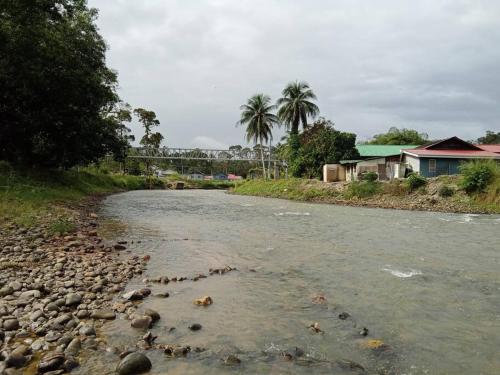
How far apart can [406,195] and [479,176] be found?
555cm

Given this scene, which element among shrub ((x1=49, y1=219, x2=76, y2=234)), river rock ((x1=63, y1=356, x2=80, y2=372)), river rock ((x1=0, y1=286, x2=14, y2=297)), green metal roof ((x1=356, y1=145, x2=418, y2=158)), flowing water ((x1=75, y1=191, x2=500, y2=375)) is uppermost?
green metal roof ((x1=356, y1=145, x2=418, y2=158))

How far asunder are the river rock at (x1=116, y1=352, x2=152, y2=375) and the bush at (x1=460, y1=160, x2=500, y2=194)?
101 feet

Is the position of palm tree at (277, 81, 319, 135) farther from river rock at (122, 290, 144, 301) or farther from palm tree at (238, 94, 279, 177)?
river rock at (122, 290, 144, 301)

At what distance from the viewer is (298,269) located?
10.5 meters

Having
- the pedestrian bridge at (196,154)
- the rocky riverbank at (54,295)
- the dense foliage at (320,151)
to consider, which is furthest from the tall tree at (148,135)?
the rocky riverbank at (54,295)

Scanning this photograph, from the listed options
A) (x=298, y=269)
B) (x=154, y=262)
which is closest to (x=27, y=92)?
(x=154, y=262)

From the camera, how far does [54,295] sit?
286 inches

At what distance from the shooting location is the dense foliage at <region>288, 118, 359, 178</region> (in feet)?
156

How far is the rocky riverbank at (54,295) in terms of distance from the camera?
5.24 metres

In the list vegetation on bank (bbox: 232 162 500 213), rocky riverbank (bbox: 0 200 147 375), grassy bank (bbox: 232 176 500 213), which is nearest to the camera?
rocky riverbank (bbox: 0 200 147 375)

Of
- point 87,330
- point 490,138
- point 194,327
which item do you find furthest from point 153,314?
point 490,138

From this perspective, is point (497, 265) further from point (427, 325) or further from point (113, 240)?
point (113, 240)

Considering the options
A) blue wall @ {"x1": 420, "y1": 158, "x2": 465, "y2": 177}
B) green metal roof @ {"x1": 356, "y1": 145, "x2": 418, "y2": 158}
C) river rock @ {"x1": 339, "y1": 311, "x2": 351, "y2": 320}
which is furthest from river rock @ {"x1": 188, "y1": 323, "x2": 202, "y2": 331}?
green metal roof @ {"x1": 356, "y1": 145, "x2": 418, "y2": 158}

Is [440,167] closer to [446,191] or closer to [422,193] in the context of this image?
[422,193]
